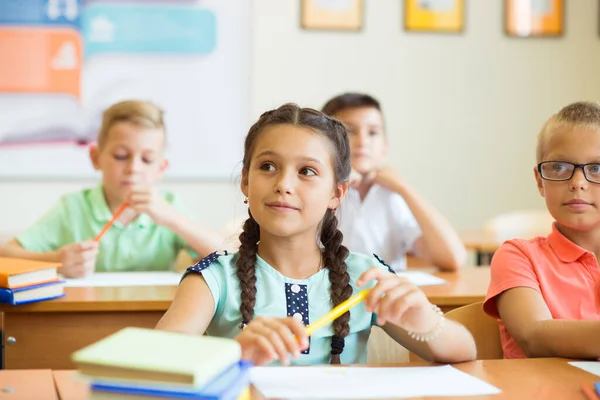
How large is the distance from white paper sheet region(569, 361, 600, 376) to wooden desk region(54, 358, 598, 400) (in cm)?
1

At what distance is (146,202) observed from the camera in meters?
2.37

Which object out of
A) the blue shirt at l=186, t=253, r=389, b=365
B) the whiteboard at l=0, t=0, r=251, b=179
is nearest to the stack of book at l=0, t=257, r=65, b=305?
the blue shirt at l=186, t=253, r=389, b=365

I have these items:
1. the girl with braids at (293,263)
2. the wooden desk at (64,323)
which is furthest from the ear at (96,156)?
the girl with braids at (293,263)

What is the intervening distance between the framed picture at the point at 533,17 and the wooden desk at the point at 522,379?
3094 mm

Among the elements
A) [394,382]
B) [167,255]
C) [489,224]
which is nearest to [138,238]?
[167,255]

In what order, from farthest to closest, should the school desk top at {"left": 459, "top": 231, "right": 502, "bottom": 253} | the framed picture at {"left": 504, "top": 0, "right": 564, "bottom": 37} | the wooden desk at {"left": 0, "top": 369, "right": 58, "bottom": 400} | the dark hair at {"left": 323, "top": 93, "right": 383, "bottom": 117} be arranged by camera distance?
the framed picture at {"left": 504, "top": 0, "right": 564, "bottom": 37} < the school desk top at {"left": 459, "top": 231, "right": 502, "bottom": 253} < the dark hair at {"left": 323, "top": 93, "right": 383, "bottom": 117} < the wooden desk at {"left": 0, "top": 369, "right": 58, "bottom": 400}

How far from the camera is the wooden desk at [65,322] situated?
190 centimetres

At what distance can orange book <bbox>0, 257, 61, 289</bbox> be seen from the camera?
6.08ft

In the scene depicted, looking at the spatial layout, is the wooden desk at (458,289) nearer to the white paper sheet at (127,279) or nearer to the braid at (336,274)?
the braid at (336,274)

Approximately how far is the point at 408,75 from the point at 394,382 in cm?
314

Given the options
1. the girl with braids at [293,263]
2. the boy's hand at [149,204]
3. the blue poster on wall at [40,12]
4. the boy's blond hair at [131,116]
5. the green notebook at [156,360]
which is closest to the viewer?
the green notebook at [156,360]

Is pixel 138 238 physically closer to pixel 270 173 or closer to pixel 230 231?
pixel 230 231

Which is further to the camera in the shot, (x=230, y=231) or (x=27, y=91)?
(x=27, y=91)

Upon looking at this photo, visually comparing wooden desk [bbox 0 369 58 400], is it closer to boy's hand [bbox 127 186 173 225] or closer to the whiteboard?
boy's hand [bbox 127 186 173 225]
